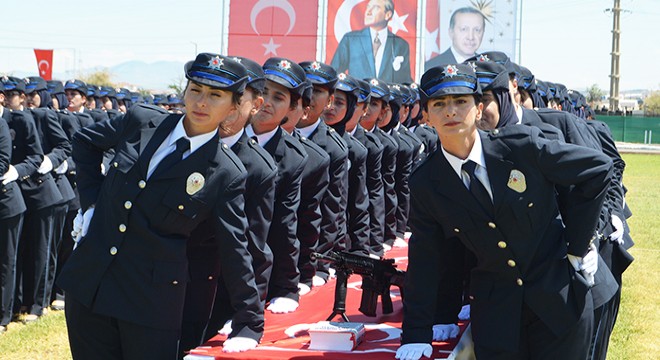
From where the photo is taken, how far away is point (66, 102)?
38.6 ft

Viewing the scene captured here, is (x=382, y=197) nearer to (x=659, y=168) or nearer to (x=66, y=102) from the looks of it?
(x=66, y=102)

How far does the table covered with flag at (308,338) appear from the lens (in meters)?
4.38

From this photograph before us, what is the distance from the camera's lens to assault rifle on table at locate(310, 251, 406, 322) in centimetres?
521

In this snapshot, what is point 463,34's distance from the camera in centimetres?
3092

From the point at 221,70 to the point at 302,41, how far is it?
28424 millimetres

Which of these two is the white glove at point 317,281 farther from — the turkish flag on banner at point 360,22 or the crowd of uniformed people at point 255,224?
the turkish flag on banner at point 360,22

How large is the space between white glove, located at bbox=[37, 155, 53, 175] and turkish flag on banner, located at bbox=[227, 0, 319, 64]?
23.7m

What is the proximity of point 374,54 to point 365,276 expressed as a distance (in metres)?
26.9

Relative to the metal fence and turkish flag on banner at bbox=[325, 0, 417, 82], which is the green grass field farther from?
the metal fence

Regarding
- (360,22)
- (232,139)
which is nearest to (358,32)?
(360,22)

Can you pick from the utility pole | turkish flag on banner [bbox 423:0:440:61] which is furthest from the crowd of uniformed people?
the utility pole

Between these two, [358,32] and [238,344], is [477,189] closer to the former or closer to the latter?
[238,344]

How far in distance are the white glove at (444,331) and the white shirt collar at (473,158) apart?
1.15 m

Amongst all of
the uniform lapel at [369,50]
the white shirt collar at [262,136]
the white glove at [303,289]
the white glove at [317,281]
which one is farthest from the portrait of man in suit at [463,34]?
the white shirt collar at [262,136]
